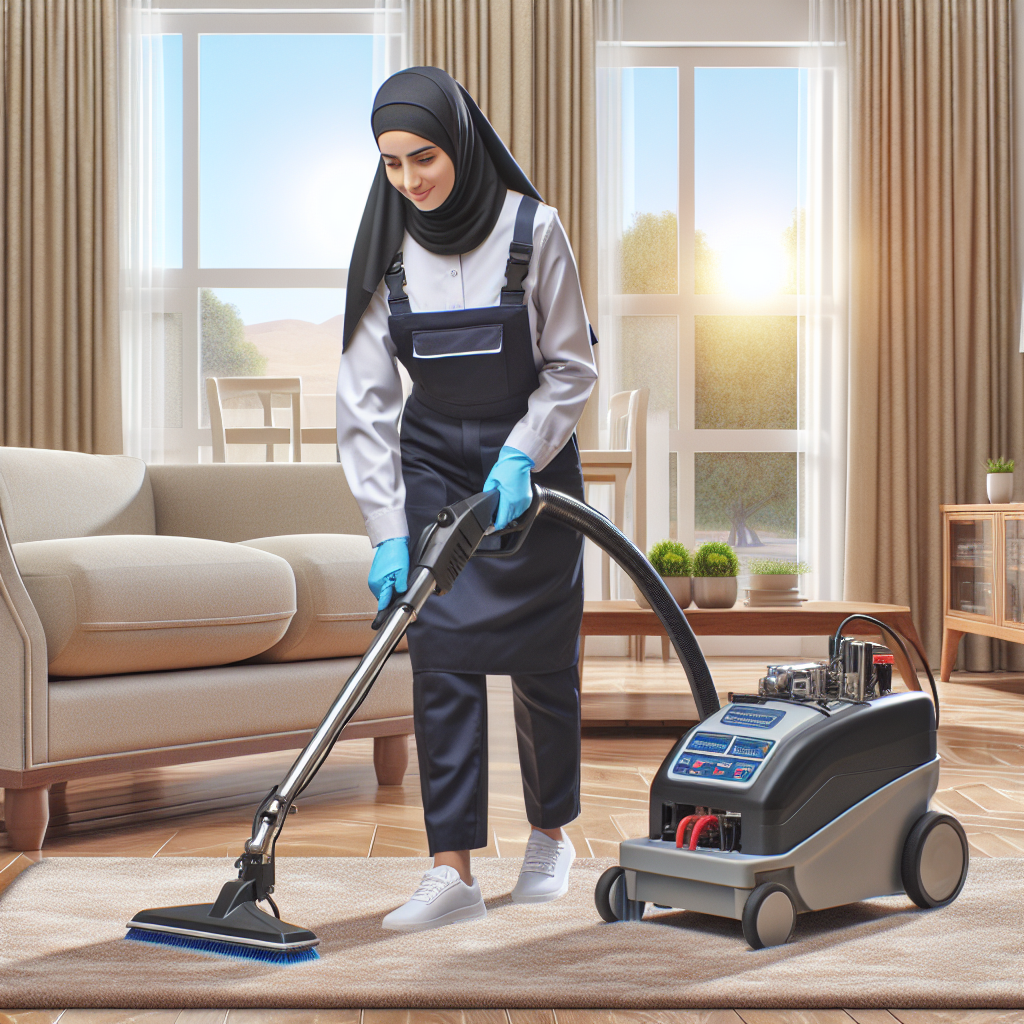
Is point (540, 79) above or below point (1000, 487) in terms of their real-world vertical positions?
above

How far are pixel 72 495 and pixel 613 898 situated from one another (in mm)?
1677

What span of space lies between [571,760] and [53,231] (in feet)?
14.7

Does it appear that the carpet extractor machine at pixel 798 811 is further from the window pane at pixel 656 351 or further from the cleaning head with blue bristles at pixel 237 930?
the window pane at pixel 656 351

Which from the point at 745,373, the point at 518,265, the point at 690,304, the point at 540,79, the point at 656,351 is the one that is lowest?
the point at 518,265

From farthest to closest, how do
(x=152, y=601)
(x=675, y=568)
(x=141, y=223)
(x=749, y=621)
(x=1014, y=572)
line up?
1. (x=141, y=223)
2. (x=1014, y=572)
3. (x=675, y=568)
4. (x=749, y=621)
5. (x=152, y=601)

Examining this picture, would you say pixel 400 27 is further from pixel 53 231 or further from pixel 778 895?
pixel 778 895

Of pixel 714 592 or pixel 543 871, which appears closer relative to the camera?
pixel 543 871

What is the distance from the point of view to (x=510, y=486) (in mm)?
1529

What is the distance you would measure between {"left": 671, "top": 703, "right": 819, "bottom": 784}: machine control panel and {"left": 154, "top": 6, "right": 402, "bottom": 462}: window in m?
4.26

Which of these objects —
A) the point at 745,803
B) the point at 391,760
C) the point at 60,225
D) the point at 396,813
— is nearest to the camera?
the point at 745,803

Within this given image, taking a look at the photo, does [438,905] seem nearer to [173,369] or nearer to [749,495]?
[749,495]

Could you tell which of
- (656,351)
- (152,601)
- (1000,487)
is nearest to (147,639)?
(152,601)

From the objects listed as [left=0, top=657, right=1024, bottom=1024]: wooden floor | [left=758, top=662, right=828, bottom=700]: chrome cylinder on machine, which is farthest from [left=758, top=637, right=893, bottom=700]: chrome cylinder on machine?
[left=0, top=657, right=1024, bottom=1024]: wooden floor

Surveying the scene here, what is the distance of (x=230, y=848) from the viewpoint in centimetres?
205
